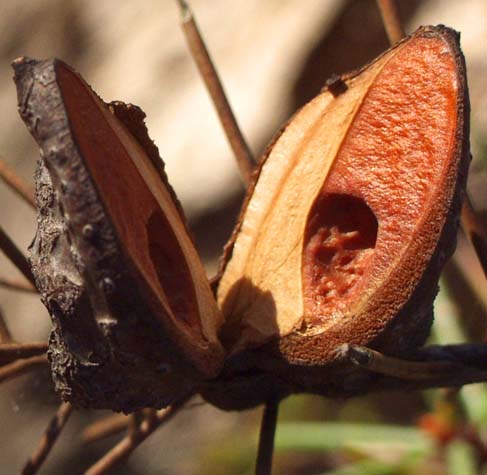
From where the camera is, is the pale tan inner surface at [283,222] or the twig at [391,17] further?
the twig at [391,17]

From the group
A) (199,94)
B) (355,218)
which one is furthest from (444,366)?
(199,94)

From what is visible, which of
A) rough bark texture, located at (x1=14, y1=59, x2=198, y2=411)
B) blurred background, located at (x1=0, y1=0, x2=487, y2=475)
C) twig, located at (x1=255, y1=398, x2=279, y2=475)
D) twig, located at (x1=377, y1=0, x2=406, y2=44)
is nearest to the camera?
rough bark texture, located at (x1=14, y1=59, x2=198, y2=411)

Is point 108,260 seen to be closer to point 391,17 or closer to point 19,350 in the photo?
point 19,350

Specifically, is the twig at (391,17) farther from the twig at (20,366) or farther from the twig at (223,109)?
the twig at (20,366)

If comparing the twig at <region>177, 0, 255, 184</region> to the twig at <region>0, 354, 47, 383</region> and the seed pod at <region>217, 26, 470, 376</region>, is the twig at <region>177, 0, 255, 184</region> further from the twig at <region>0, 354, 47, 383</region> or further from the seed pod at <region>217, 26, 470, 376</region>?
the twig at <region>0, 354, 47, 383</region>

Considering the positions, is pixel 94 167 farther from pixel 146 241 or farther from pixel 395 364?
pixel 395 364

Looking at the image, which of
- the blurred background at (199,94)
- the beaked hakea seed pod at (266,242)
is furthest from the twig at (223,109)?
the blurred background at (199,94)

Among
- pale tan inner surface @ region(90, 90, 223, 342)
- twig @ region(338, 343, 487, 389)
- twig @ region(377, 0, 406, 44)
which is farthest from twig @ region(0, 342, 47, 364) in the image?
twig @ region(377, 0, 406, 44)
